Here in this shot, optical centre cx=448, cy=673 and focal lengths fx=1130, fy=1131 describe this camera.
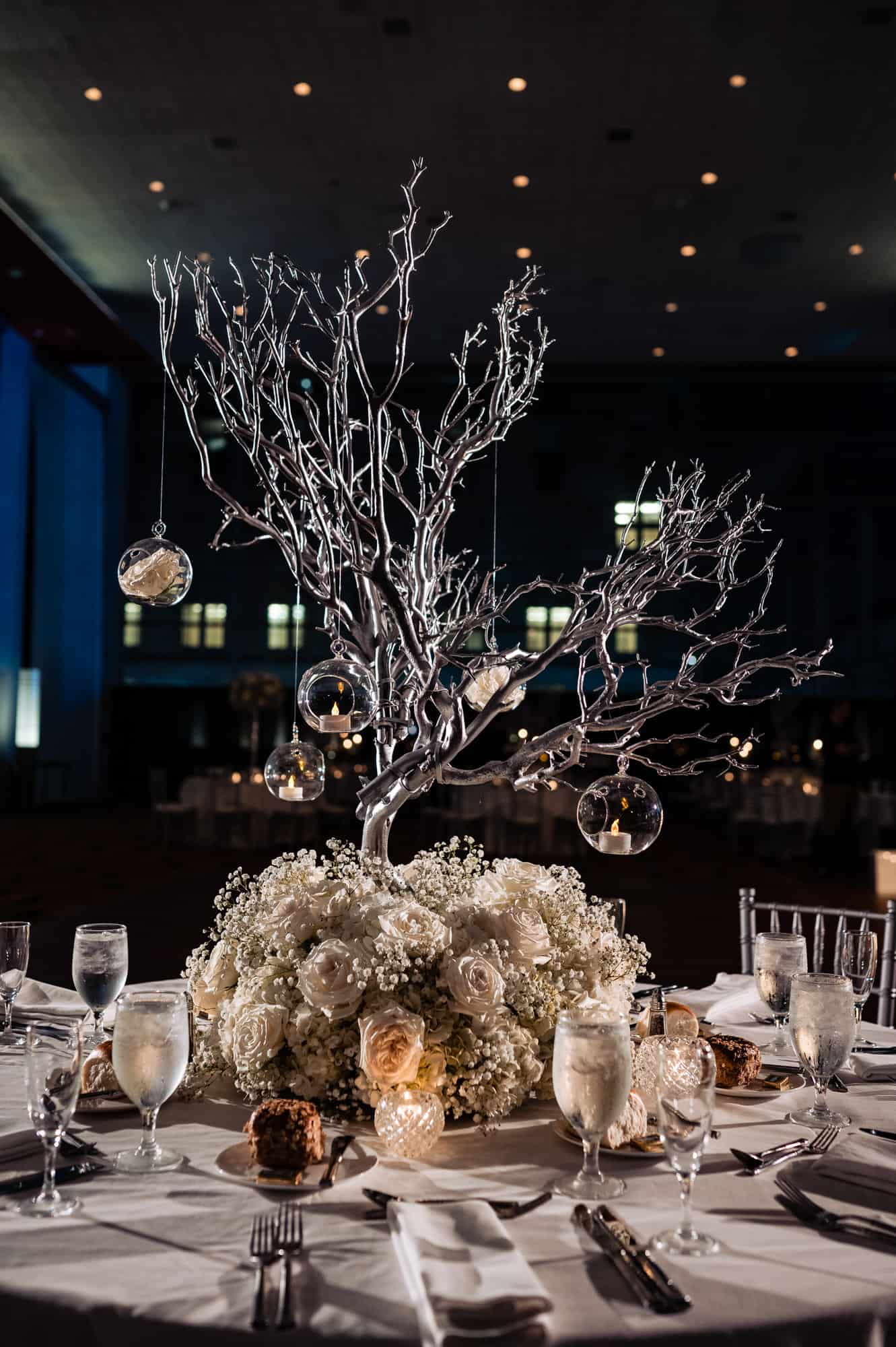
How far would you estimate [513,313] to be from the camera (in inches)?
91.0

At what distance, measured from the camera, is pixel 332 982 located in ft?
5.05

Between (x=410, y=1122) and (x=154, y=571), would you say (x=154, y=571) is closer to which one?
(x=154, y=571)

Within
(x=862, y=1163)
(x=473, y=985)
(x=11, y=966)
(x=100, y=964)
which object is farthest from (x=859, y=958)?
(x=11, y=966)

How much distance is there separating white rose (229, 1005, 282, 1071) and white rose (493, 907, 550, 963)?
0.33m

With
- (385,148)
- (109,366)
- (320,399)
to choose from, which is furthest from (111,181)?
(109,366)

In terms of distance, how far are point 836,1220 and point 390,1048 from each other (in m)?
0.56

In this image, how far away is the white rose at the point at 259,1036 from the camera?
1580 mm

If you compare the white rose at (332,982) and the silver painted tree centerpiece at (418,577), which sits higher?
the silver painted tree centerpiece at (418,577)

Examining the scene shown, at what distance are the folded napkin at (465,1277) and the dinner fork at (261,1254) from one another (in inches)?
5.1

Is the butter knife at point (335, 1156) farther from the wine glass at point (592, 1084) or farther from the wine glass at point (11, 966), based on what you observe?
the wine glass at point (11, 966)

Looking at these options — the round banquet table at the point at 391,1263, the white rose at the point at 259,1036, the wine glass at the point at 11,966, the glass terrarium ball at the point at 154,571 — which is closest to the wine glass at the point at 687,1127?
the round banquet table at the point at 391,1263

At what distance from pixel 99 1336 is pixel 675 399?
1245cm

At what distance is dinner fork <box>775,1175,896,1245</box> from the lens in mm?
1257

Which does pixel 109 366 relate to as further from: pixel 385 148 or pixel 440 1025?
pixel 440 1025
